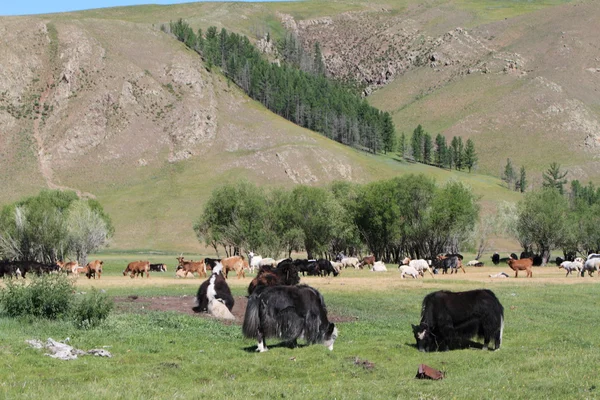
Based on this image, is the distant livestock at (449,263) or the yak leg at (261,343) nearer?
the yak leg at (261,343)

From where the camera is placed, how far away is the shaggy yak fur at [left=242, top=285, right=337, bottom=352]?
54.2 feet

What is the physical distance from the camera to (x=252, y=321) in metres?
16.6

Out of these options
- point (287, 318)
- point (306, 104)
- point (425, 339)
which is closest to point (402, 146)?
point (306, 104)

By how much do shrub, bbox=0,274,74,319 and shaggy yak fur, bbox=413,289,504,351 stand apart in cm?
1156

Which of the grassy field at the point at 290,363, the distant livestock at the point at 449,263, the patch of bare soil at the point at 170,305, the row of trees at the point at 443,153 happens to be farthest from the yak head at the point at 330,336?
the row of trees at the point at 443,153

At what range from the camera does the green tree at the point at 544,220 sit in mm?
74688

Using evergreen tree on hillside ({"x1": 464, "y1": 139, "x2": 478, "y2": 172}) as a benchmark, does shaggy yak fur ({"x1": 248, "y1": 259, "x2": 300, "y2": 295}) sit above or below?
below

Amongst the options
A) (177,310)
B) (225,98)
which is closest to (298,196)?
(177,310)

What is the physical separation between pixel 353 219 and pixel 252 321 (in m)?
64.8

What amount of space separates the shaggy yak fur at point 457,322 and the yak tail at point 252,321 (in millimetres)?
4006

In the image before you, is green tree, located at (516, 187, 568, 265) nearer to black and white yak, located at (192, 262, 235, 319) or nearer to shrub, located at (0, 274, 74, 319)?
black and white yak, located at (192, 262, 235, 319)

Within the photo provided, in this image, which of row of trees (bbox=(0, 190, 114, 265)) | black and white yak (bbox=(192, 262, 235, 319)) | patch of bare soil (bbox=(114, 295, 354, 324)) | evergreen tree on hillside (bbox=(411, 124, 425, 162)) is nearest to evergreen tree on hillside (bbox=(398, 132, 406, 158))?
evergreen tree on hillside (bbox=(411, 124, 425, 162))

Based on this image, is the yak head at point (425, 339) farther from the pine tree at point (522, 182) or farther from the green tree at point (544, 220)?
the pine tree at point (522, 182)

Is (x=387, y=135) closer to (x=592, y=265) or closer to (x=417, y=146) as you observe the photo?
(x=417, y=146)
